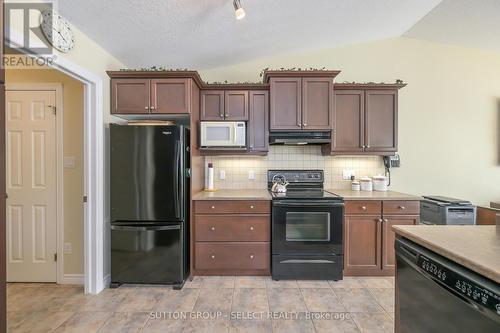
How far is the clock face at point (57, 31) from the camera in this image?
1753mm

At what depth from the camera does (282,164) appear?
3275 mm

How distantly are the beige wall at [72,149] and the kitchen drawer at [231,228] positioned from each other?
1.25m

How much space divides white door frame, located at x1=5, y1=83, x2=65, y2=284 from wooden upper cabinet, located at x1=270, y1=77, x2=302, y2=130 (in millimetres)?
2256

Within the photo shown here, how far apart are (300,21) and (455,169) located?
289 centimetres

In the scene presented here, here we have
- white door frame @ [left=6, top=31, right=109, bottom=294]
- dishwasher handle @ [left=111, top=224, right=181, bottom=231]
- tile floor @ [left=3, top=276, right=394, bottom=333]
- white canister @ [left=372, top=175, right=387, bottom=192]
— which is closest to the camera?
tile floor @ [left=3, top=276, right=394, bottom=333]

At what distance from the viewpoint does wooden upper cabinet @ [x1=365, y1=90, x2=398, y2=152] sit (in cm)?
296

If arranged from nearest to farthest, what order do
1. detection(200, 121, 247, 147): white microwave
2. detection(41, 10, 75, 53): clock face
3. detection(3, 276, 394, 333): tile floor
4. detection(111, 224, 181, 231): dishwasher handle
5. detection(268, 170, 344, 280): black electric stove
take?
detection(41, 10, 75, 53): clock face → detection(3, 276, 394, 333): tile floor → detection(111, 224, 181, 231): dishwasher handle → detection(268, 170, 344, 280): black electric stove → detection(200, 121, 247, 147): white microwave

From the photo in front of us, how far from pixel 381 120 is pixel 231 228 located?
2242mm

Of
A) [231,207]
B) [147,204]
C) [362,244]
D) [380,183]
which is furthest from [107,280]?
[380,183]

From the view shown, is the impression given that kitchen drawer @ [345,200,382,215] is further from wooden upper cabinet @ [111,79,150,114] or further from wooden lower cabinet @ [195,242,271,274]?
wooden upper cabinet @ [111,79,150,114]

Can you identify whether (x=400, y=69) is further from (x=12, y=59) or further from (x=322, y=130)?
(x=12, y=59)

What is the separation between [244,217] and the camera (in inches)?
104

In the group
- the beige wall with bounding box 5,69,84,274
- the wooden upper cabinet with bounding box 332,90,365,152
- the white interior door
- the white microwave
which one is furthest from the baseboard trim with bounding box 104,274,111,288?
the wooden upper cabinet with bounding box 332,90,365,152

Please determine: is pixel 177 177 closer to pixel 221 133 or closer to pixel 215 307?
pixel 221 133
